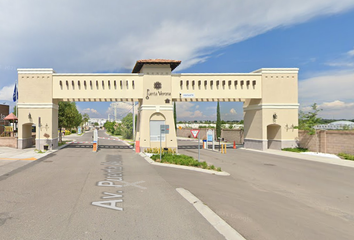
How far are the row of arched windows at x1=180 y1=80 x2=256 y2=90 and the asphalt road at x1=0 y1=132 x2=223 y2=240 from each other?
51.1ft

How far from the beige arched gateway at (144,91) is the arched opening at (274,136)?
4.20ft

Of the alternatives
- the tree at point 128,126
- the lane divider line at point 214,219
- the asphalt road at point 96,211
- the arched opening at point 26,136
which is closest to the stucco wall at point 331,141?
the asphalt road at point 96,211

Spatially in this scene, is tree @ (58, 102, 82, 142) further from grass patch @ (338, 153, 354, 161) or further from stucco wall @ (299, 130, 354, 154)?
grass patch @ (338, 153, 354, 161)

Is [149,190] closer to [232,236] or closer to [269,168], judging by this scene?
[232,236]

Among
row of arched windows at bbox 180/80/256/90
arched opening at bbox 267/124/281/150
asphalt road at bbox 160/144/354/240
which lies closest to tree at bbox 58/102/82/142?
row of arched windows at bbox 180/80/256/90

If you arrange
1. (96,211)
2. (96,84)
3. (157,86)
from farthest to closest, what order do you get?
(96,84)
(157,86)
(96,211)

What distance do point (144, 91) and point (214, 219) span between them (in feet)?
62.2

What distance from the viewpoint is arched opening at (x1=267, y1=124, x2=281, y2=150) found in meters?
26.2

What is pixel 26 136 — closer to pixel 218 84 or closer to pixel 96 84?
pixel 96 84

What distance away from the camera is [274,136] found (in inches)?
1057

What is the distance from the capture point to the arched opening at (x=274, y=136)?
26.2 metres

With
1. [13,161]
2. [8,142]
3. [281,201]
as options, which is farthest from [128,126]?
[281,201]

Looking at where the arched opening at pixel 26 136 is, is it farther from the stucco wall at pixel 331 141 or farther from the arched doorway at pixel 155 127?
the stucco wall at pixel 331 141

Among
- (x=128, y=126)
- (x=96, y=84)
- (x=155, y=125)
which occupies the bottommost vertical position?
(x=128, y=126)
